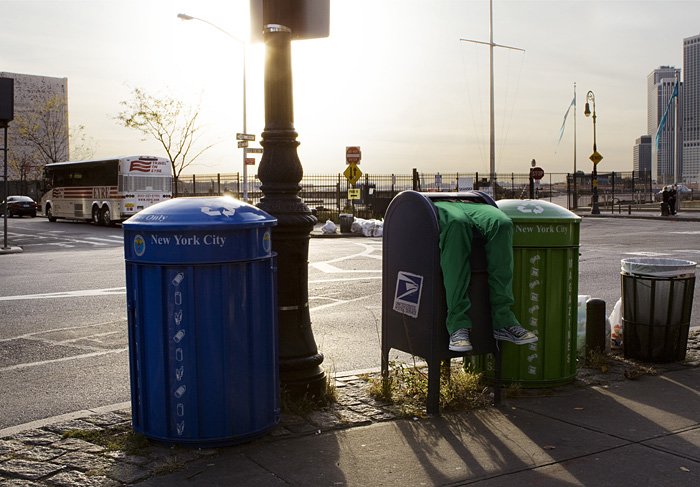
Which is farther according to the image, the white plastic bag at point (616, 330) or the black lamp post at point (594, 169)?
the black lamp post at point (594, 169)

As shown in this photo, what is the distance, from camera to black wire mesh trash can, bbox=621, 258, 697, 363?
21.8 feet

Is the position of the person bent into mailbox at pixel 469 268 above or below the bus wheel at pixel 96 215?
above

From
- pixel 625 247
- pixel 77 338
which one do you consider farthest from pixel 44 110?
pixel 77 338

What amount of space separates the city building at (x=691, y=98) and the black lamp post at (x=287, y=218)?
7529 centimetres

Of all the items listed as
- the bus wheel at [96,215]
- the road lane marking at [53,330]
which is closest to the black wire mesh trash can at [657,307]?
the road lane marking at [53,330]

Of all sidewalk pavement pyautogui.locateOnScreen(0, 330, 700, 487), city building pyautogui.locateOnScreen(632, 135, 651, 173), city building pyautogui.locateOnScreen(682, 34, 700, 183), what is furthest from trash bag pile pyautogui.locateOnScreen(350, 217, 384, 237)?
city building pyautogui.locateOnScreen(632, 135, 651, 173)

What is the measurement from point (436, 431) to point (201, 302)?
5.68 feet

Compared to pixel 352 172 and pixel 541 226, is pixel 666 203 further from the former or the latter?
pixel 541 226

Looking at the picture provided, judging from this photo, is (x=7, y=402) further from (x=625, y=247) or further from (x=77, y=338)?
(x=625, y=247)

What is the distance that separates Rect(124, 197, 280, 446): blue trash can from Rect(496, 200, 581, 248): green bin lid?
2.05 metres

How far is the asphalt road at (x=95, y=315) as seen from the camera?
6.50 meters

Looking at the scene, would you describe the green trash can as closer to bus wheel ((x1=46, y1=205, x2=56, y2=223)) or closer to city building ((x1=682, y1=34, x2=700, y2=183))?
bus wheel ((x1=46, y1=205, x2=56, y2=223))

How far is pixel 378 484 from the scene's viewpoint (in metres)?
4.10

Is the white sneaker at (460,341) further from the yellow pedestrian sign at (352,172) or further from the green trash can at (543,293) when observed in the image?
the yellow pedestrian sign at (352,172)
